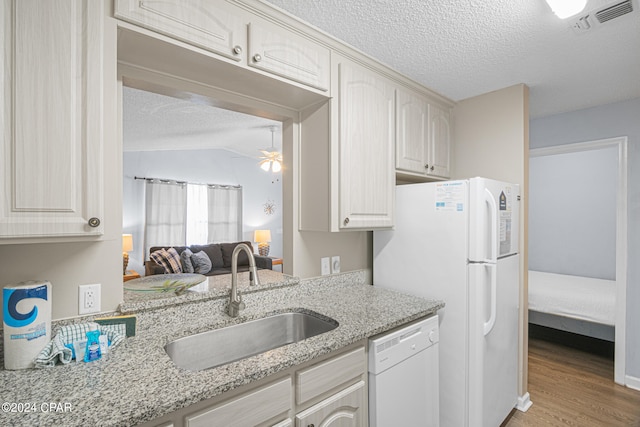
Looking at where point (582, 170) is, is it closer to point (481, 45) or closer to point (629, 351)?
point (629, 351)

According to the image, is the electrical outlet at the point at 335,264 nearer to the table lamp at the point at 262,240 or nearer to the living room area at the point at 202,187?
the living room area at the point at 202,187

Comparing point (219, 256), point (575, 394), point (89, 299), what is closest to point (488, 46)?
point (89, 299)

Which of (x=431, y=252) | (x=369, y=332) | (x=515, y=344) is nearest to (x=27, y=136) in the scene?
(x=369, y=332)

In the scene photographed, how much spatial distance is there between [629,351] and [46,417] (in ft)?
12.2

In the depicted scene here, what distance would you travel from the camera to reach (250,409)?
105 cm

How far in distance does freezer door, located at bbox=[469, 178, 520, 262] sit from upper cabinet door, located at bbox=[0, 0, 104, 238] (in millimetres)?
1769

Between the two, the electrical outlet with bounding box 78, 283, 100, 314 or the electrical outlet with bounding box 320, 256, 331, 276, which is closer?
the electrical outlet with bounding box 78, 283, 100, 314

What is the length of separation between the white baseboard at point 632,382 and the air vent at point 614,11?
107 inches

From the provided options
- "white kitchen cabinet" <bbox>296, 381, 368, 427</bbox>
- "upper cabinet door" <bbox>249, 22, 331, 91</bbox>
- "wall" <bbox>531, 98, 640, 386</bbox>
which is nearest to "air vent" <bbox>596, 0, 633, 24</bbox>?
"upper cabinet door" <bbox>249, 22, 331, 91</bbox>

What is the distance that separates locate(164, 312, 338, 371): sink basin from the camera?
137 centimetres

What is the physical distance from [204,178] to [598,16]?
18.5 feet

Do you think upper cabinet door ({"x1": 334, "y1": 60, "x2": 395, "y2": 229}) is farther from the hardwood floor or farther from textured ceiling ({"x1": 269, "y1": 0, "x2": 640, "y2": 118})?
the hardwood floor

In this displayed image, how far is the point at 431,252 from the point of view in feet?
6.46

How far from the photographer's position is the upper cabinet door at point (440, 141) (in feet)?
7.93
